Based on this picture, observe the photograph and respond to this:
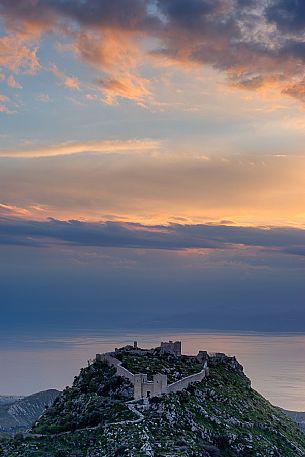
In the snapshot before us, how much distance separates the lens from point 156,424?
64.0 meters

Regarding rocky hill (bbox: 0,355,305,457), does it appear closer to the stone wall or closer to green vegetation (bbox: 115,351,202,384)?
green vegetation (bbox: 115,351,202,384)

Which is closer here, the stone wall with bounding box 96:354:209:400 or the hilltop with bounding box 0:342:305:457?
the hilltop with bounding box 0:342:305:457

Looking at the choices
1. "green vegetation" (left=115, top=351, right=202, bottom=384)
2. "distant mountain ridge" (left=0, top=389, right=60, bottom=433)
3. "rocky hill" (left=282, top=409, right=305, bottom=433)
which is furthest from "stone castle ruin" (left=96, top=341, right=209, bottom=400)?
"rocky hill" (left=282, top=409, right=305, bottom=433)

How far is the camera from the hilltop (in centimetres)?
6100

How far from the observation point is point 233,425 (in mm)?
70500

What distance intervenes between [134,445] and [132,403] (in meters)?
9.52

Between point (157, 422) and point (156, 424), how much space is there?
39cm

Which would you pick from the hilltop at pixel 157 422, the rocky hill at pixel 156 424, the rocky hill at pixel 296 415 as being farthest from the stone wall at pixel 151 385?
the rocky hill at pixel 296 415

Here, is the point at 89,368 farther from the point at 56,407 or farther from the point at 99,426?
the point at 99,426

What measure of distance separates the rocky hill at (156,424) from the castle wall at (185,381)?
1.74 feet

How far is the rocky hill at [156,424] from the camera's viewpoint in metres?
60.8

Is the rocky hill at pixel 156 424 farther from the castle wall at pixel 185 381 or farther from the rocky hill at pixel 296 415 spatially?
the rocky hill at pixel 296 415

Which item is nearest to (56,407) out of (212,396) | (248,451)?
(212,396)

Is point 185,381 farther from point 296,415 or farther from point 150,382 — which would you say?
point 296,415
